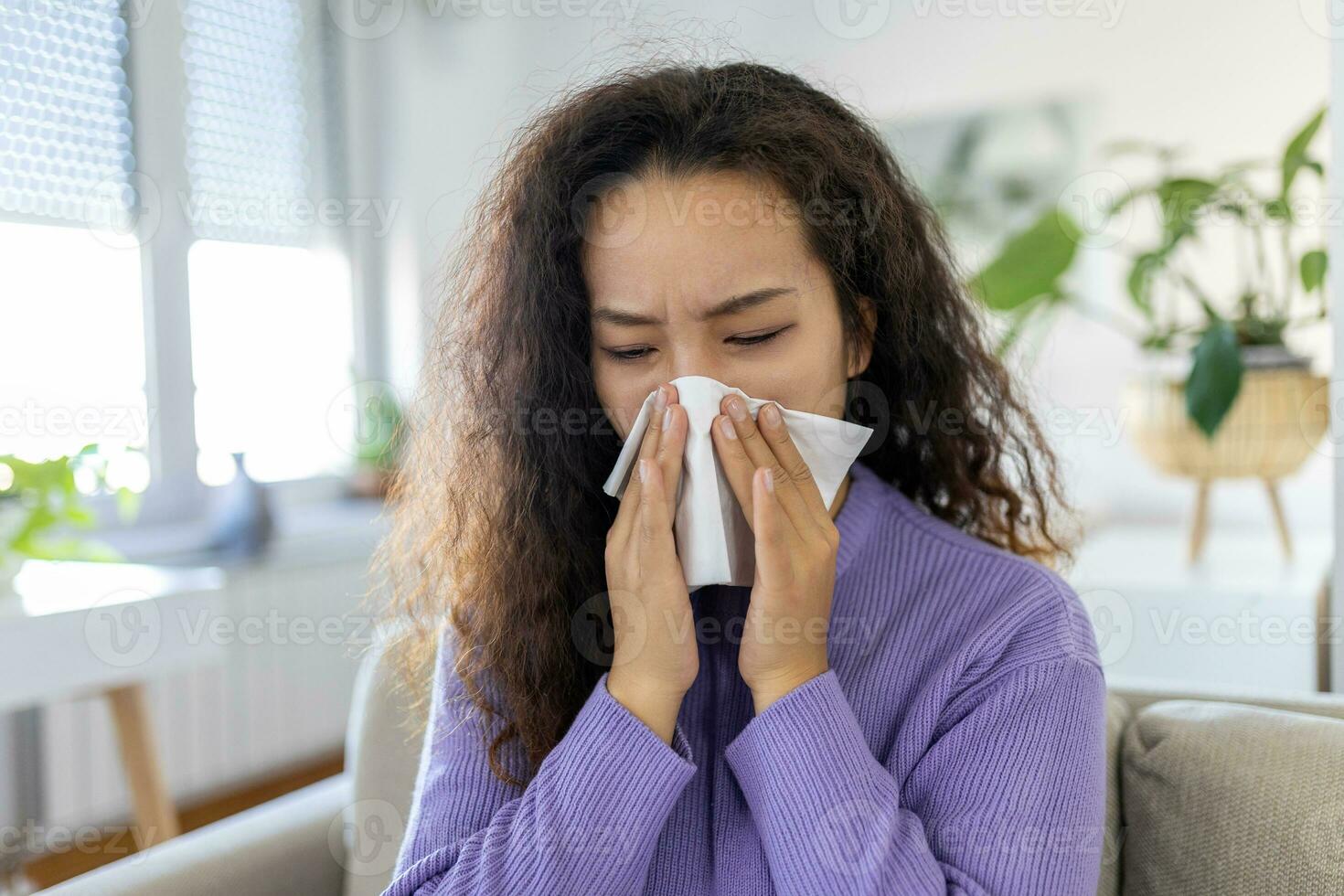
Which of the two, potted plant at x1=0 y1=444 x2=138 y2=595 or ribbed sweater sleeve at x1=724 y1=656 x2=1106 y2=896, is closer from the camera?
ribbed sweater sleeve at x1=724 y1=656 x2=1106 y2=896

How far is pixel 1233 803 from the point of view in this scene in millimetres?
985

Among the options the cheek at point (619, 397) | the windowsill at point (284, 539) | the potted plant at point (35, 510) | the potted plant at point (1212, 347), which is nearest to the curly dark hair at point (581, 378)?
the cheek at point (619, 397)

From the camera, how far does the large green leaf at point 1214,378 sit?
167 centimetres

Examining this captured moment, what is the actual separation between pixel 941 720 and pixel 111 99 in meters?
2.89

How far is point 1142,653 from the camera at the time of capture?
1772mm

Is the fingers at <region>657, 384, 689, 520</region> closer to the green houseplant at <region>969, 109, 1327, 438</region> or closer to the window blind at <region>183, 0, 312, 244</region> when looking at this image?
the green houseplant at <region>969, 109, 1327, 438</region>

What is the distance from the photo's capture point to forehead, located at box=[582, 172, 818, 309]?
91 centimetres

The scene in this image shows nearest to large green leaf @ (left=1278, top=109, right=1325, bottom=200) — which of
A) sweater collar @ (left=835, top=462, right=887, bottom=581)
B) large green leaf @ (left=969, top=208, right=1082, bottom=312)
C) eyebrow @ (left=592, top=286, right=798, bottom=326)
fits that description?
large green leaf @ (left=969, top=208, right=1082, bottom=312)

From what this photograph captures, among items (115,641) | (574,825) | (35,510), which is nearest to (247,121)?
(35,510)

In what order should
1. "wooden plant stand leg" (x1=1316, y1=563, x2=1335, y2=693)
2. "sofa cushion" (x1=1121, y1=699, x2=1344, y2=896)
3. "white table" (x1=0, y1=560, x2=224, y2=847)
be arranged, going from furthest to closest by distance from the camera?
"white table" (x1=0, y1=560, x2=224, y2=847) < "wooden plant stand leg" (x1=1316, y1=563, x2=1335, y2=693) < "sofa cushion" (x1=1121, y1=699, x2=1344, y2=896)

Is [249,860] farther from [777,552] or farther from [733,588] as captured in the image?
[777,552]

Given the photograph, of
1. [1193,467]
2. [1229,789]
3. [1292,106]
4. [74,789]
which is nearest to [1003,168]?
[1292,106]

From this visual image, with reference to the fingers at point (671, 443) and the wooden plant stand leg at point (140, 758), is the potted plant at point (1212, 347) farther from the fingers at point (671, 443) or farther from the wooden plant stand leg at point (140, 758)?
the wooden plant stand leg at point (140, 758)

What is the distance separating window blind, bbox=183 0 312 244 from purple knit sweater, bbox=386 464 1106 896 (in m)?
2.62
